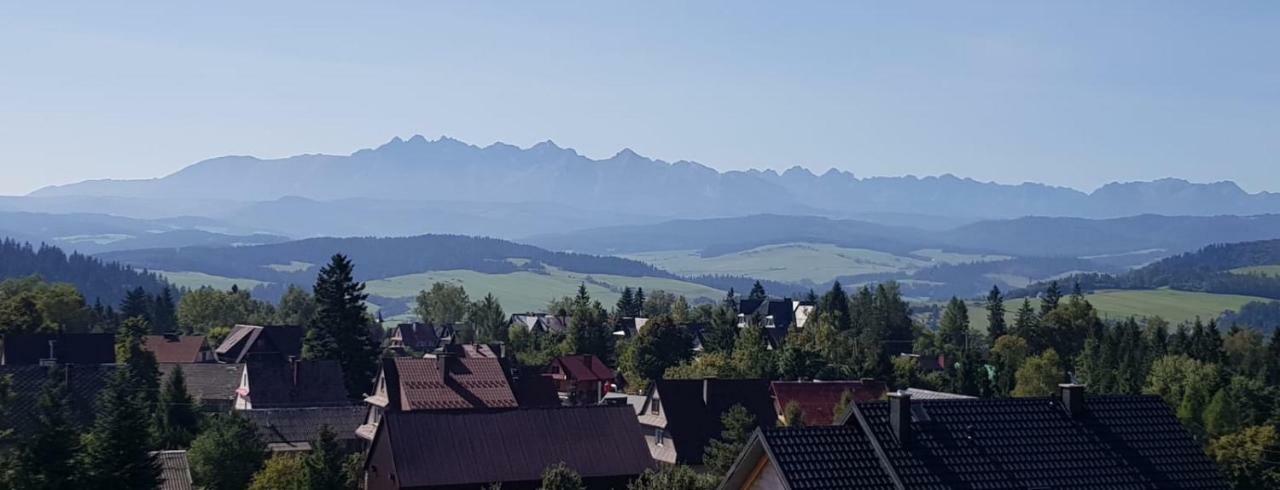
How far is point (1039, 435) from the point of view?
97.5 ft

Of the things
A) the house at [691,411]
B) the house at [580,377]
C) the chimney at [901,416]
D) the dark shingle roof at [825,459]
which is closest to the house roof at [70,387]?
the house at [691,411]

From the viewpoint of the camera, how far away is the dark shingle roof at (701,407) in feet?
188

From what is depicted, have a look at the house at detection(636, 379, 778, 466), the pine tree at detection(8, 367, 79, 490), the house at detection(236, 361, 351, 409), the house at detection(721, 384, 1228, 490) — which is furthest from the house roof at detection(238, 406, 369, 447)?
the house at detection(721, 384, 1228, 490)

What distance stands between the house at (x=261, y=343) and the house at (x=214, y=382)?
16832 millimetres

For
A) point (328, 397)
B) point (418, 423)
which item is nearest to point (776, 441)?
point (418, 423)

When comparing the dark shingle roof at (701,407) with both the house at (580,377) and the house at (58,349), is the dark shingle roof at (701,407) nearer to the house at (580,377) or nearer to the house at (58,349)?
the house at (580,377)

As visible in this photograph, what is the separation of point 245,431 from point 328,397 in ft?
86.0

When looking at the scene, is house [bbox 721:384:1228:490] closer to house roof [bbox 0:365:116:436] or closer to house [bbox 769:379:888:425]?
house [bbox 769:379:888:425]

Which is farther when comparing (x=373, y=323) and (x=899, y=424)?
(x=373, y=323)

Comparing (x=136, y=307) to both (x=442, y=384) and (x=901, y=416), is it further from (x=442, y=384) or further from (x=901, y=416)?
(x=901, y=416)

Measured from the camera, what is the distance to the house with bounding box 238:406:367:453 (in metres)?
56.8

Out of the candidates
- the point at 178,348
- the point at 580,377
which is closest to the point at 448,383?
the point at 580,377

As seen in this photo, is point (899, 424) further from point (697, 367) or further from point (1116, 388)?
point (1116, 388)

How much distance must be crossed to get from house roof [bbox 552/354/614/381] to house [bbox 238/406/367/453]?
2964 centimetres
